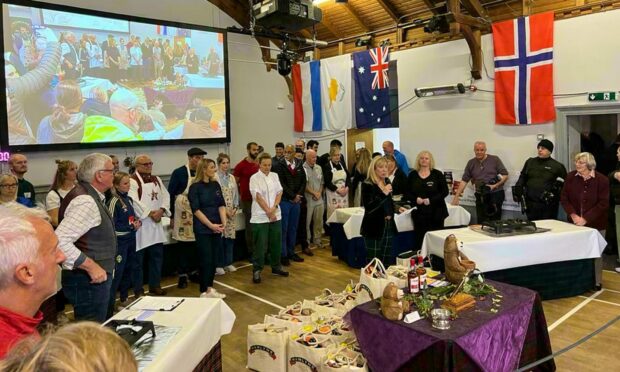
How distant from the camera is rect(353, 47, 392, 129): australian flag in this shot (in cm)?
802

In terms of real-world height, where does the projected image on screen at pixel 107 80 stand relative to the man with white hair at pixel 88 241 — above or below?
above

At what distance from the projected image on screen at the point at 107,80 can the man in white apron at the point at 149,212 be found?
301 centimetres

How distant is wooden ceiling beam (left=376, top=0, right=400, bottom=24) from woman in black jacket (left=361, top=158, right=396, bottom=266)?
4.49 m

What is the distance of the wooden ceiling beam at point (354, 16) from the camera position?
8.50m

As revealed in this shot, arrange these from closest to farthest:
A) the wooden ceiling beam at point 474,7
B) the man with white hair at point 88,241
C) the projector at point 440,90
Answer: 1. the man with white hair at point 88,241
2. the wooden ceiling beam at point 474,7
3. the projector at point 440,90

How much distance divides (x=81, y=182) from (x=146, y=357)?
1309mm

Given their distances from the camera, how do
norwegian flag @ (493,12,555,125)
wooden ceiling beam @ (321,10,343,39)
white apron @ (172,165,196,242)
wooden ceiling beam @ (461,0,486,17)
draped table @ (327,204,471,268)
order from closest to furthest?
white apron @ (172,165,196,242) → draped table @ (327,204,471,268) → norwegian flag @ (493,12,555,125) → wooden ceiling beam @ (461,0,486,17) → wooden ceiling beam @ (321,10,343,39)

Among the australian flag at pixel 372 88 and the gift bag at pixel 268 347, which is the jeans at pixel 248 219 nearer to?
the gift bag at pixel 268 347

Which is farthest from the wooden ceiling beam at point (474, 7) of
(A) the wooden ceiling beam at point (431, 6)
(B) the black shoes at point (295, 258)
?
(B) the black shoes at point (295, 258)

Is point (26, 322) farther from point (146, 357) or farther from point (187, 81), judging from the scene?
point (187, 81)

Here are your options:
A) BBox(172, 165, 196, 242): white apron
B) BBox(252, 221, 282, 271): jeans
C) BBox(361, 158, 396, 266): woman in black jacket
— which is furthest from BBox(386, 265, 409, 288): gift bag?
BBox(172, 165, 196, 242): white apron

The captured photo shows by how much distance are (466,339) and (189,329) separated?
4.16ft

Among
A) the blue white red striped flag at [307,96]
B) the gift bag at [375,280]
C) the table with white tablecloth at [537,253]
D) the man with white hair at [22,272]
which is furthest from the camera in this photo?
the blue white red striped flag at [307,96]

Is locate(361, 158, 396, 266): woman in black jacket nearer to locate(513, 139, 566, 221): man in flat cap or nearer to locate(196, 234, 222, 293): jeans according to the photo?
locate(196, 234, 222, 293): jeans
